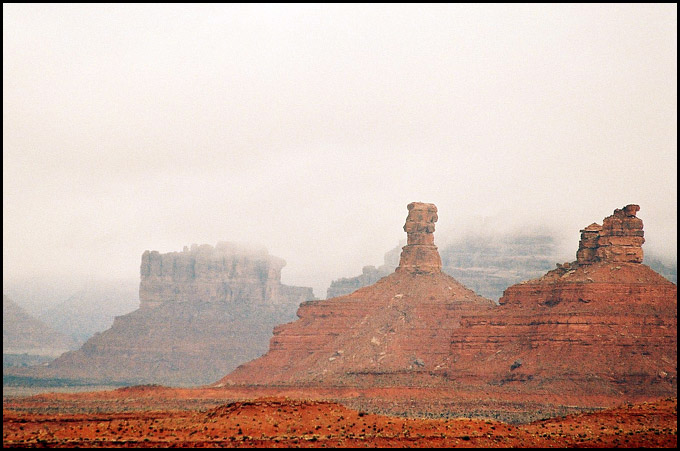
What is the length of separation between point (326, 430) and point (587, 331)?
7665cm

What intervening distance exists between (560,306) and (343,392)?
2941 centimetres

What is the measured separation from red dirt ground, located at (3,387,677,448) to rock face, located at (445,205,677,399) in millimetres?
45904

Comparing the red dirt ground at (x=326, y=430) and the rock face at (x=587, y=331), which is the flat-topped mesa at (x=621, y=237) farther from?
the red dirt ground at (x=326, y=430)

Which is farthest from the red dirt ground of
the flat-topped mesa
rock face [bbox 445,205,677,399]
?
the flat-topped mesa

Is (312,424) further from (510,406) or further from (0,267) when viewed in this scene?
(510,406)

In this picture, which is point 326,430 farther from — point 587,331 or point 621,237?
point 621,237

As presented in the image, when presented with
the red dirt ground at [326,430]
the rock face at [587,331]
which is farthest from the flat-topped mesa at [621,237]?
the red dirt ground at [326,430]

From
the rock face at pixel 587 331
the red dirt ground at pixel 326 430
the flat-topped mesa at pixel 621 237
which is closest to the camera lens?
the red dirt ground at pixel 326 430

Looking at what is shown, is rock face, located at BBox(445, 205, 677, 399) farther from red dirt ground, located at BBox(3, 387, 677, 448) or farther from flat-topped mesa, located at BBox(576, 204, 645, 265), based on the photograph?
red dirt ground, located at BBox(3, 387, 677, 448)

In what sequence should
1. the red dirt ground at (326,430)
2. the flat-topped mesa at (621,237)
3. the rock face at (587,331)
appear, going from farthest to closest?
the flat-topped mesa at (621,237) → the rock face at (587,331) → the red dirt ground at (326,430)

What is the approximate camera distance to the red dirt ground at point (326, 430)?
9944 centimetres

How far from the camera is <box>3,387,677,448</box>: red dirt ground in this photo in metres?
99.4

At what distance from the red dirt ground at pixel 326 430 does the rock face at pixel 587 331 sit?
45.9 meters

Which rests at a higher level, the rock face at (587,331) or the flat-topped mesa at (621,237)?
the flat-topped mesa at (621,237)
